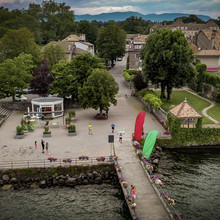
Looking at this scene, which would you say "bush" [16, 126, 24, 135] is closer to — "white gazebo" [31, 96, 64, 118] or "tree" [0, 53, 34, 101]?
"white gazebo" [31, 96, 64, 118]

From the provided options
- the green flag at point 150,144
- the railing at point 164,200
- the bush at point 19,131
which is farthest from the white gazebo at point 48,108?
the railing at point 164,200

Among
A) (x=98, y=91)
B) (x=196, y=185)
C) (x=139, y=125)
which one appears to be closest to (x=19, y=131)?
(x=98, y=91)

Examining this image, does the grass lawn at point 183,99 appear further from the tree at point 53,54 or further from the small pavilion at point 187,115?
the tree at point 53,54

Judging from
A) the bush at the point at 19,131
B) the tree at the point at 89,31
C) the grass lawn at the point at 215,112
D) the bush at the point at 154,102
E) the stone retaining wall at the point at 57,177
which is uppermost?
the tree at the point at 89,31

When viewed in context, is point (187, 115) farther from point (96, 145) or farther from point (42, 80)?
point (42, 80)

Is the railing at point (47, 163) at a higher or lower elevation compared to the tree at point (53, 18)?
lower

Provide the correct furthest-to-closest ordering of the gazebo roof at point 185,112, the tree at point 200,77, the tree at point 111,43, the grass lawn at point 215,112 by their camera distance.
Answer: the tree at point 111,43 → the tree at point 200,77 → the grass lawn at point 215,112 → the gazebo roof at point 185,112

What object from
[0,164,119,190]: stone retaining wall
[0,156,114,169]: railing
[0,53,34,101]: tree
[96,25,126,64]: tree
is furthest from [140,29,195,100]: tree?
[96,25,126,64]: tree
